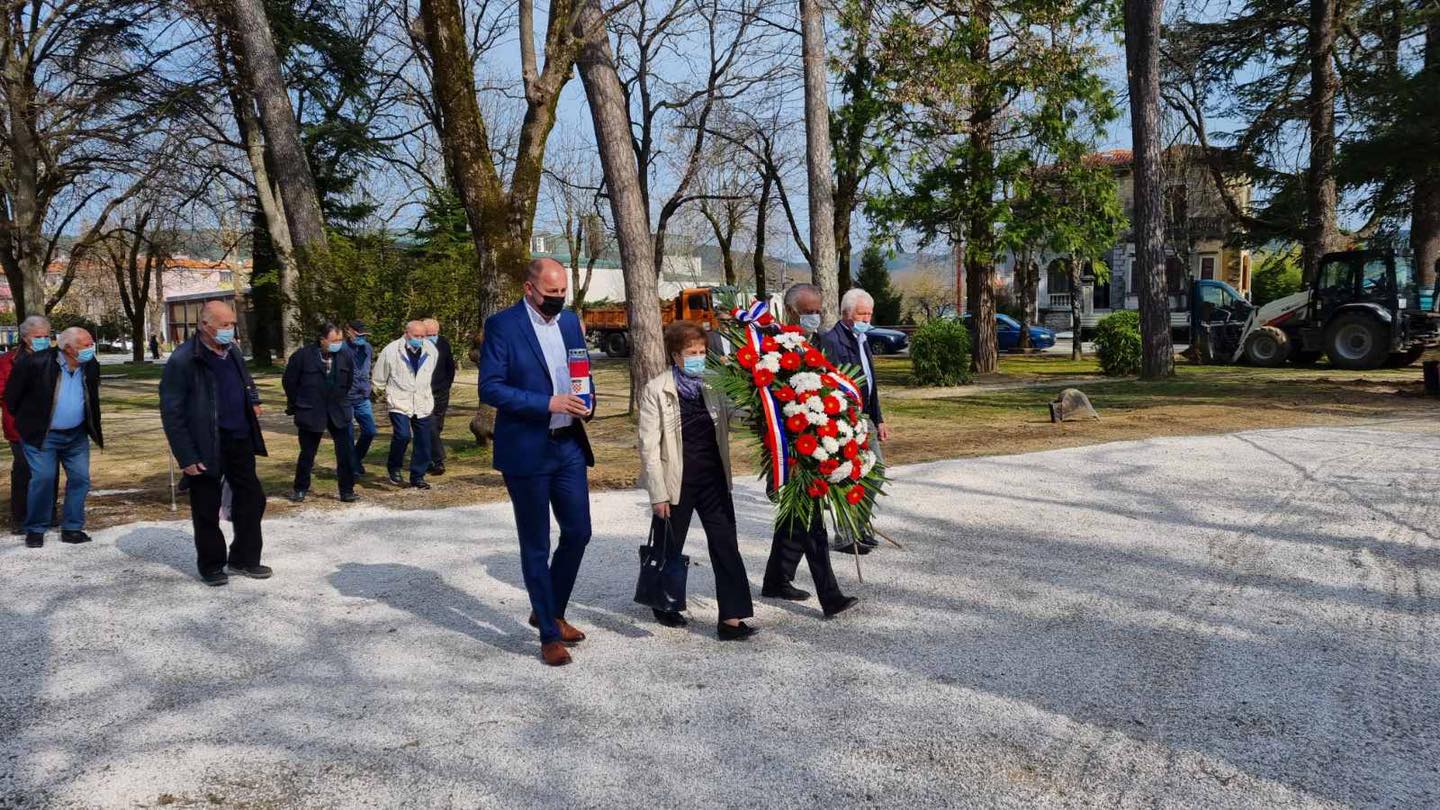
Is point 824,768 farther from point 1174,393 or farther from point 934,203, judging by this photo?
point 934,203

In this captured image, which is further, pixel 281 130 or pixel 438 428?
pixel 281 130

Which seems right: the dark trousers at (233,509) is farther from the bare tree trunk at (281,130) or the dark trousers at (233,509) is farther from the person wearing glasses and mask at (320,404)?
the bare tree trunk at (281,130)

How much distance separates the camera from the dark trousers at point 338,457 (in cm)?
932

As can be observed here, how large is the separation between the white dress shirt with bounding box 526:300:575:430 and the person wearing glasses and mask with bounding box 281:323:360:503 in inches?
207

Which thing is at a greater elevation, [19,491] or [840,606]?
[19,491]

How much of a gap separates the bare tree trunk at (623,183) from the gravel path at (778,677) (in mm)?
5636

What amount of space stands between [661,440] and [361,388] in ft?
20.4

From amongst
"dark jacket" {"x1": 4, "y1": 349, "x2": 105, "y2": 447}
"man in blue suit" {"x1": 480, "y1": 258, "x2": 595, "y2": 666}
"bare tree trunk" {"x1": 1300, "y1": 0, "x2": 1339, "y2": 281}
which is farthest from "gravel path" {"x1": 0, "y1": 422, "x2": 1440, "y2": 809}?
"bare tree trunk" {"x1": 1300, "y1": 0, "x2": 1339, "y2": 281}

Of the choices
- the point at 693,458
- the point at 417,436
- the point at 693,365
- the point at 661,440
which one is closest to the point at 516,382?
the point at 661,440

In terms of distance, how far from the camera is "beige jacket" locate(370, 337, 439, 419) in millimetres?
9953

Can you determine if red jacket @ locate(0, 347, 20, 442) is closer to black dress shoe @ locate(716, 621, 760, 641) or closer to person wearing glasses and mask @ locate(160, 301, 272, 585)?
person wearing glasses and mask @ locate(160, 301, 272, 585)

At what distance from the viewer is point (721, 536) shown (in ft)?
16.6

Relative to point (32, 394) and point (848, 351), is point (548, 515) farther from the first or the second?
point (32, 394)

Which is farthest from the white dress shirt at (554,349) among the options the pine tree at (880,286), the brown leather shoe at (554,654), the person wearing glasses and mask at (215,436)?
the pine tree at (880,286)
